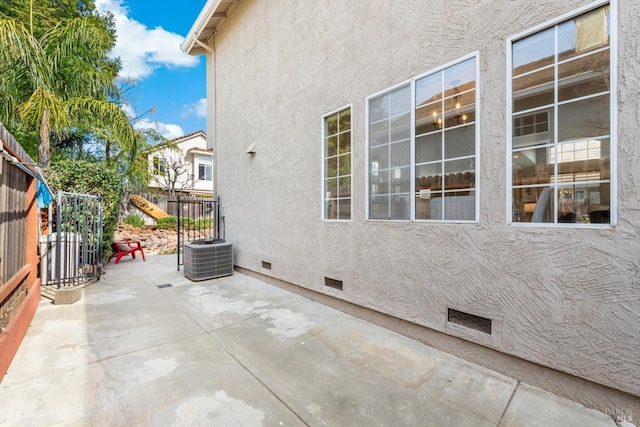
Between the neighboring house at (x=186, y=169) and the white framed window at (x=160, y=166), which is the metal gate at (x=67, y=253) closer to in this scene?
the white framed window at (x=160, y=166)

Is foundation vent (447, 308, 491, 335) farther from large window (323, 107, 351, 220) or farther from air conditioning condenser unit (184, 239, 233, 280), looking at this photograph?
air conditioning condenser unit (184, 239, 233, 280)

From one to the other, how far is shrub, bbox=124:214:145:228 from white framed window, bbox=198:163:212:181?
451 inches

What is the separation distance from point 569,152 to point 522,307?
5.00 feet

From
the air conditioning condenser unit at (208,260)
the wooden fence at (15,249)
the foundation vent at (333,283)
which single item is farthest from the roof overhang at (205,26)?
the foundation vent at (333,283)

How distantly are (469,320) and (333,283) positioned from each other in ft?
7.21

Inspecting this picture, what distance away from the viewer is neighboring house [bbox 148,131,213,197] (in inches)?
878

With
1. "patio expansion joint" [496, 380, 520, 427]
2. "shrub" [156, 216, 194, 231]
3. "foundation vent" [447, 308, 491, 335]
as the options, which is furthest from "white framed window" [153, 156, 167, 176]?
"patio expansion joint" [496, 380, 520, 427]

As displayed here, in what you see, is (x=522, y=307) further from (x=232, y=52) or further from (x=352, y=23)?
(x=232, y=52)

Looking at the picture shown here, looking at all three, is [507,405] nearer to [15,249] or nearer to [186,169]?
[15,249]

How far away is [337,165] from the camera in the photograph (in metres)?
4.80

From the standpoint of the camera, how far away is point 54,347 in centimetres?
332

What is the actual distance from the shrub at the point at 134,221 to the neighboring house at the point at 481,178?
11860mm

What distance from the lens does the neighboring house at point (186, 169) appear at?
2231cm

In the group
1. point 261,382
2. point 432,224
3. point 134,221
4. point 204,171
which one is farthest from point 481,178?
point 204,171
